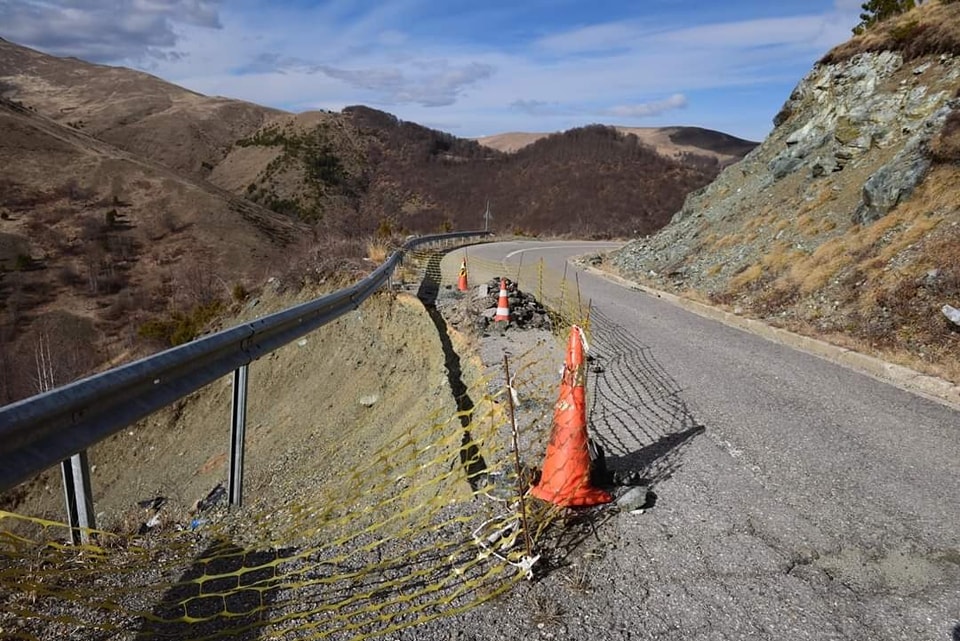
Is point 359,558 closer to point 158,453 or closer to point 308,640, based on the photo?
point 308,640

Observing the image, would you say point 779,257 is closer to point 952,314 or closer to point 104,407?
point 952,314

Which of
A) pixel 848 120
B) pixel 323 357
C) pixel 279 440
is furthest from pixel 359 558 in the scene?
pixel 848 120

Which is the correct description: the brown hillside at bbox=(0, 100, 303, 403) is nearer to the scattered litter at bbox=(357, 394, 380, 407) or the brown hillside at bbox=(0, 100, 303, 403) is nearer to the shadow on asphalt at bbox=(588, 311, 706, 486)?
the scattered litter at bbox=(357, 394, 380, 407)

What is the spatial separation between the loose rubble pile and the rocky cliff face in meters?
4.49

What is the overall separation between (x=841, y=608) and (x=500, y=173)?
404ft

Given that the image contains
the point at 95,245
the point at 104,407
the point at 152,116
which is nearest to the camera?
the point at 104,407

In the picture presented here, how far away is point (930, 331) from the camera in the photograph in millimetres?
8516

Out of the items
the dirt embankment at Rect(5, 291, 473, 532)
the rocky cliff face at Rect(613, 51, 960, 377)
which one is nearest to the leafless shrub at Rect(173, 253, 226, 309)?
the dirt embankment at Rect(5, 291, 473, 532)

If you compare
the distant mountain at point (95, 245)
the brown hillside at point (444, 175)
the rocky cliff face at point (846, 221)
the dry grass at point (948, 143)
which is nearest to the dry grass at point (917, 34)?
→ the rocky cliff face at point (846, 221)

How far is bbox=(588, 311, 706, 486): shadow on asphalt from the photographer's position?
15.3 feet

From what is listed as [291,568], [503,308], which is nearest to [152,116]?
[503,308]

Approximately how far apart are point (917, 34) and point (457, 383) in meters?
17.5

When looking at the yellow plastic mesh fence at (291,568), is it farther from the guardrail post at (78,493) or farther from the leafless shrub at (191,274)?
the leafless shrub at (191,274)

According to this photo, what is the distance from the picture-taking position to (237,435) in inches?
164
